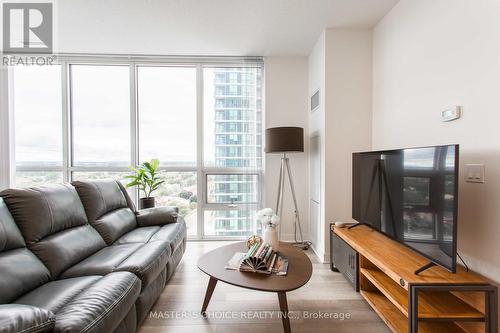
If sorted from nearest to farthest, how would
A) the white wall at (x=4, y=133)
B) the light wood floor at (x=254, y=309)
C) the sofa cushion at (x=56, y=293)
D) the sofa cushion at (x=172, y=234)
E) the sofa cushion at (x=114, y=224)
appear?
the sofa cushion at (x=56, y=293)
the light wood floor at (x=254, y=309)
the sofa cushion at (x=114, y=224)
the sofa cushion at (x=172, y=234)
the white wall at (x=4, y=133)

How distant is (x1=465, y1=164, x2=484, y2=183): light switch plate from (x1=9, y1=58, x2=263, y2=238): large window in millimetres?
2362

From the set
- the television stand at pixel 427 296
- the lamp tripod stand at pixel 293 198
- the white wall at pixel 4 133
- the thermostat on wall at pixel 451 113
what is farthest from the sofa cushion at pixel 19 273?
the white wall at pixel 4 133

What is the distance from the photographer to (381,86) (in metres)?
2.46

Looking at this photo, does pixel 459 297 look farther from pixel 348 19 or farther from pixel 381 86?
pixel 348 19

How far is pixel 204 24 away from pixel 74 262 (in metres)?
2.61

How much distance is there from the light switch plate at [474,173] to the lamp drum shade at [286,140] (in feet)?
5.43

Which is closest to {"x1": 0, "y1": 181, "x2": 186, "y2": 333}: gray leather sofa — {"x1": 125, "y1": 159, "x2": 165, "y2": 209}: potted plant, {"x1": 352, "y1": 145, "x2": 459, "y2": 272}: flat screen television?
{"x1": 125, "y1": 159, "x2": 165, "y2": 209}: potted plant

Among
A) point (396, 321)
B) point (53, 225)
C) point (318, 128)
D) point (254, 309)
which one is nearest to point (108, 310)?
point (53, 225)

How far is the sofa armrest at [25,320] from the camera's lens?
2.75 ft

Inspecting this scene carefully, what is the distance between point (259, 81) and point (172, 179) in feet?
6.56

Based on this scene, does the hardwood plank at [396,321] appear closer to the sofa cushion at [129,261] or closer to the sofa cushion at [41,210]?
the sofa cushion at [129,261]

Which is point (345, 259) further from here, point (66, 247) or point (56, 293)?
point (66, 247)

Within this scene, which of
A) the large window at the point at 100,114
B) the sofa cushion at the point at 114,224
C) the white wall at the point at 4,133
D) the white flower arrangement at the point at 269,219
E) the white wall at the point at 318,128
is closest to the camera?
the white flower arrangement at the point at 269,219

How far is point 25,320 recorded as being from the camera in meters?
0.89
